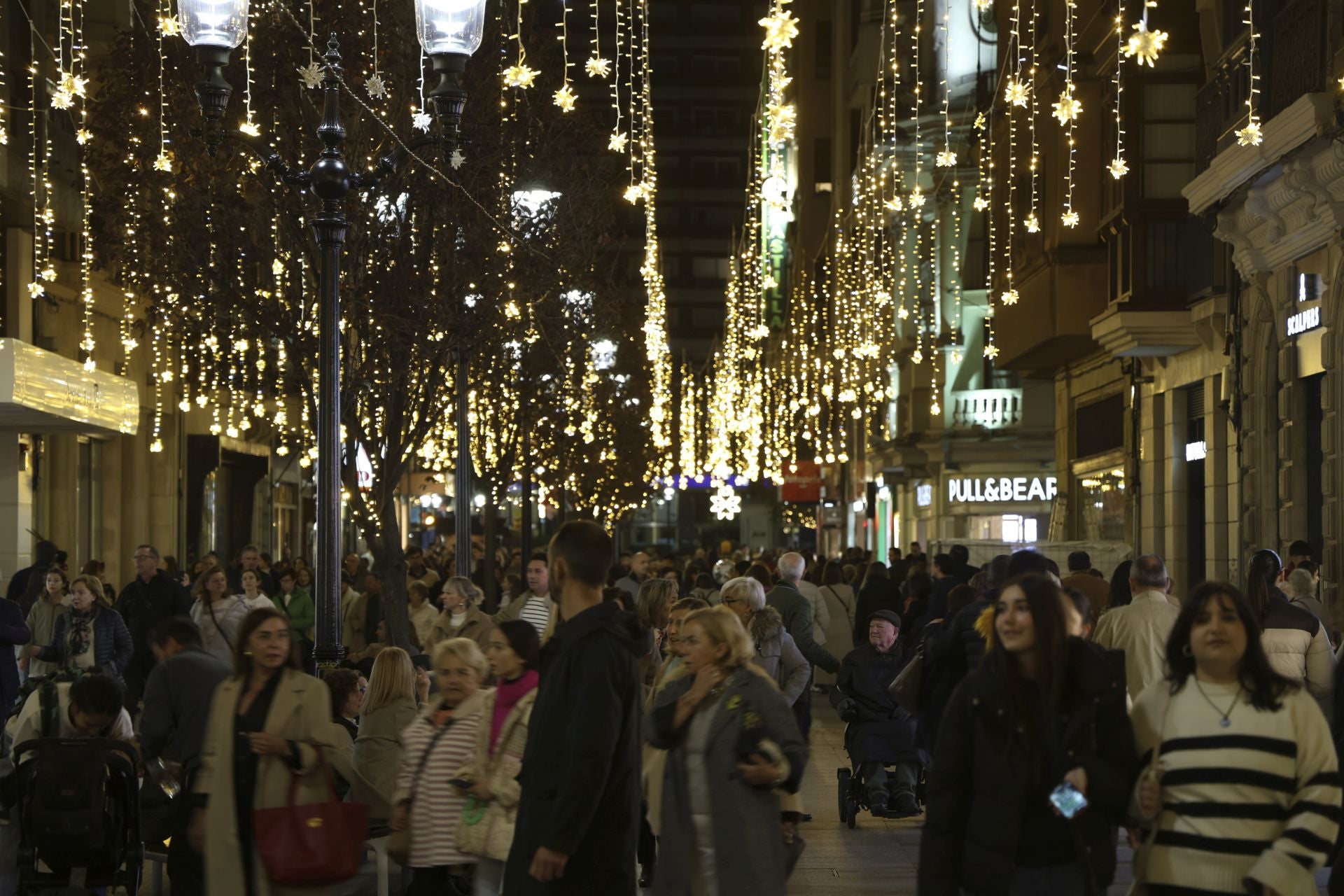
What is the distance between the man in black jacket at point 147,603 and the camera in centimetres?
1644

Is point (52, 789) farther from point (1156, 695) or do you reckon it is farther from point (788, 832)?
point (1156, 695)

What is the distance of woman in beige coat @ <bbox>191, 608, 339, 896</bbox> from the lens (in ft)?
23.9

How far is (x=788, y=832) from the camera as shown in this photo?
718cm

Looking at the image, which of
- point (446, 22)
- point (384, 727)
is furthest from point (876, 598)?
point (384, 727)

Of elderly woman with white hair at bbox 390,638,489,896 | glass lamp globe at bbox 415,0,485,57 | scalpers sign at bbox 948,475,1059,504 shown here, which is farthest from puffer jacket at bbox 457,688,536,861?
scalpers sign at bbox 948,475,1059,504

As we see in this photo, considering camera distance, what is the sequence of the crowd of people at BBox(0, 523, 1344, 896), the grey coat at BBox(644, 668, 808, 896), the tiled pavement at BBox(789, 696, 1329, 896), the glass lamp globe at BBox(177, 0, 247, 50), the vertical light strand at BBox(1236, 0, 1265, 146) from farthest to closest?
1. the vertical light strand at BBox(1236, 0, 1265, 146)
2. the glass lamp globe at BBox(177, 0, 247, 50)
3. the tiled pavement at BBox(789, 696, 1329, 896)
4. the grey coat at BBox(644, 668, 808, 896)
5. the crowd of people at BBox(0, 523, 1344, 896)

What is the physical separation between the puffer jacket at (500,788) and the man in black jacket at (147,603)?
31.4 ft

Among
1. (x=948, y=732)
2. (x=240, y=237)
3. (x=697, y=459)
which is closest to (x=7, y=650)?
(x=240, y=237)

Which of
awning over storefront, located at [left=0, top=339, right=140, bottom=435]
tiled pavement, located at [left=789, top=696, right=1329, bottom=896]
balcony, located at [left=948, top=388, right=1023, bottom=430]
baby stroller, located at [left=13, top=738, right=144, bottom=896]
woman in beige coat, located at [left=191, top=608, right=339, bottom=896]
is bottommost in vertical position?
tiled pavement, located at [left=789, top=696, right=1329, bottom=896]

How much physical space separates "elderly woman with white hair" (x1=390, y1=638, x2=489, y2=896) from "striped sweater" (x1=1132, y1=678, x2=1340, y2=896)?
2800mm

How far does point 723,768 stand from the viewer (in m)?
6.71

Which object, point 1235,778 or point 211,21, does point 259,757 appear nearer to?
point 1235,778

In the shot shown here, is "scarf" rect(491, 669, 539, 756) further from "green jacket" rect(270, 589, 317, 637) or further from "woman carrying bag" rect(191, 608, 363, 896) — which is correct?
"green jacket" rect(270, 589, 317, 637)

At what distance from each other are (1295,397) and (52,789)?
14.8m
